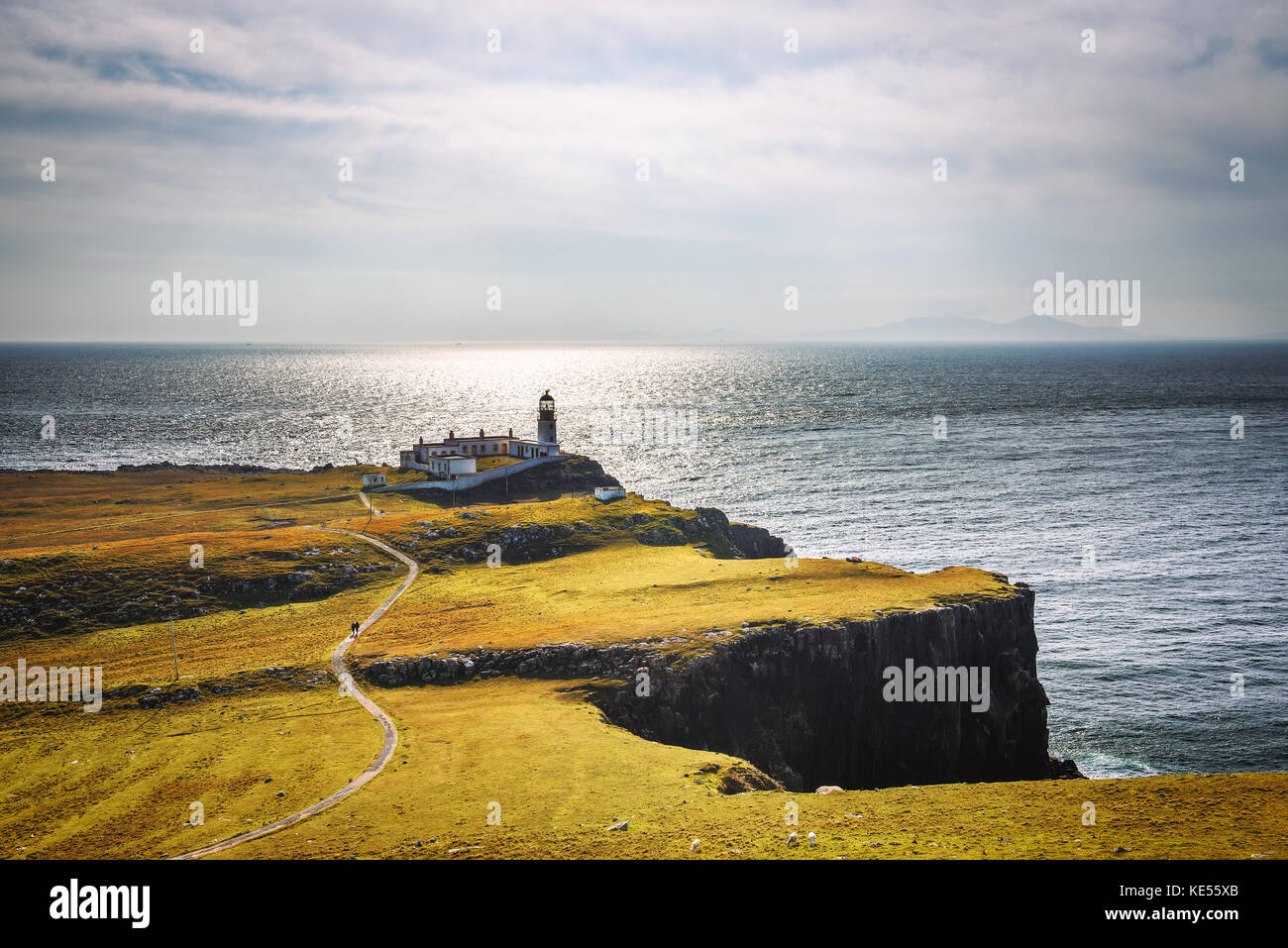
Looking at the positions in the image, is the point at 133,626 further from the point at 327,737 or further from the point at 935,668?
the point at 935,668

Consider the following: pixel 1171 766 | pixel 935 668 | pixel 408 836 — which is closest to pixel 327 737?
pixel 408 836

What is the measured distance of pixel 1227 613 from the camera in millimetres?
92062

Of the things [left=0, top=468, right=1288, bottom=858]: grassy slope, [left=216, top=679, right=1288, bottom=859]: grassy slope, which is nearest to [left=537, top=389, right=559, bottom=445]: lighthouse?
[left=0, top=468, right=1288, bottom=858]: grassy slope

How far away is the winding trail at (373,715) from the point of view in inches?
1510

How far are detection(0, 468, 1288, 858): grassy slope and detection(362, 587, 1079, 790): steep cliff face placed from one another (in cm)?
255

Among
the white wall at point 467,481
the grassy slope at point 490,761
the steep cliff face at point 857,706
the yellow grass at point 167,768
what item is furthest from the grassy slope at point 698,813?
the white wall at point 467,481

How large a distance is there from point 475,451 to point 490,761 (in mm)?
97607

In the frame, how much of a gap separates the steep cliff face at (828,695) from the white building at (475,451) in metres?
66.5

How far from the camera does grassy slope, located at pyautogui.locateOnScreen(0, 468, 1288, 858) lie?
118 feet

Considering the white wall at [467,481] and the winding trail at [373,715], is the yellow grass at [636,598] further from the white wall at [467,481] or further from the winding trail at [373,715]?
the white wall at [467,481]

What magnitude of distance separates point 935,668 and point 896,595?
7129mm

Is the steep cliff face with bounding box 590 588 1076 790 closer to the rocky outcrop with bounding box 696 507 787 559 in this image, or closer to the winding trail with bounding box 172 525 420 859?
the winding trail with bounding box 172 525 420 859

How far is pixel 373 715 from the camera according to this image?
185 ft

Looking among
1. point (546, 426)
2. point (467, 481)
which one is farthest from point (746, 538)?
point (467, 481)
